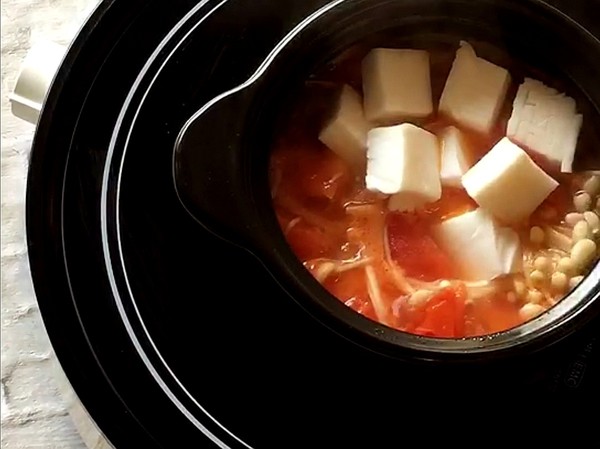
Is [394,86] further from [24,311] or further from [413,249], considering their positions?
[24,311]

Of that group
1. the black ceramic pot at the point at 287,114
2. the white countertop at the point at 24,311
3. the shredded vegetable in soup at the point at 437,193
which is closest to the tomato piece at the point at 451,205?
the shredded vegetable in soup at the point at 437,193

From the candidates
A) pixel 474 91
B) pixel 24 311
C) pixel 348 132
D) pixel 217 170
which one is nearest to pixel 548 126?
pixel 474 91

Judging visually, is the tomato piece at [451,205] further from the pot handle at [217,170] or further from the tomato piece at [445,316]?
the pot handle at [217,170]

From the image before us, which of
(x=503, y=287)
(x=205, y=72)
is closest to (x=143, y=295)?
(x=205, y=72)

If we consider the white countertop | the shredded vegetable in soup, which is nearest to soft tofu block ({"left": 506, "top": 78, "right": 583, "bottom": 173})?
the shredded vegetable in soup

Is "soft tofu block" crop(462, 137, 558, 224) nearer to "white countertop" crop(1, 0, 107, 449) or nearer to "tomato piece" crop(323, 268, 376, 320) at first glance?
"tomato piece" crop(323, 268, 376, 320)

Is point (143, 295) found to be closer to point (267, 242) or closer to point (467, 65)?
point (267, 242)
